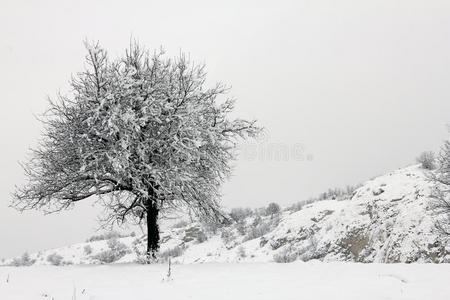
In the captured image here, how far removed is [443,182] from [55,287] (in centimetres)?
1449

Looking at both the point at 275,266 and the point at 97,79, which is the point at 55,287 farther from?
the point at 97,79

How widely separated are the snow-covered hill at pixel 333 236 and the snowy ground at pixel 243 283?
538cm

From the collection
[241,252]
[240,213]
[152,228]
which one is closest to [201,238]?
[241,252]

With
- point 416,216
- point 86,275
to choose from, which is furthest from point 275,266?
point 416,216

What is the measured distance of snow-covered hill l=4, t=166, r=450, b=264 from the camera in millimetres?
Answer: 15500

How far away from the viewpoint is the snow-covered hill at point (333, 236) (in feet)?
50.9

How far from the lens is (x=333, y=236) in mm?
18219

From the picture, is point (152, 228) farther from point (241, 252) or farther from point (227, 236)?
point (227, 236)

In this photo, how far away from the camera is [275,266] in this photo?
9.53 meters

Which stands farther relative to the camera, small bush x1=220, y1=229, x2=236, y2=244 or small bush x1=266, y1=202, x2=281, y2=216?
small bush x1=266, y1=202, x2=281, y2=216

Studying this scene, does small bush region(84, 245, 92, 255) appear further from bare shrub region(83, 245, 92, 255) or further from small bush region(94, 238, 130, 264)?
small bush region(94, 238, 130, 264)

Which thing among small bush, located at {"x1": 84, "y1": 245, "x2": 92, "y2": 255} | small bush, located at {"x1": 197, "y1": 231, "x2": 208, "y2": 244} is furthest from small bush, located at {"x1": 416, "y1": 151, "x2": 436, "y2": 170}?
Result: small bush, located at {"x1": 84, "y1": 245, "x2": 92, "y2": 255}

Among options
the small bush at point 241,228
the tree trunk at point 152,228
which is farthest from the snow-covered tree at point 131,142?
the small bush at point 241,228

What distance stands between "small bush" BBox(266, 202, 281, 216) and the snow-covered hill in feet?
4.58
